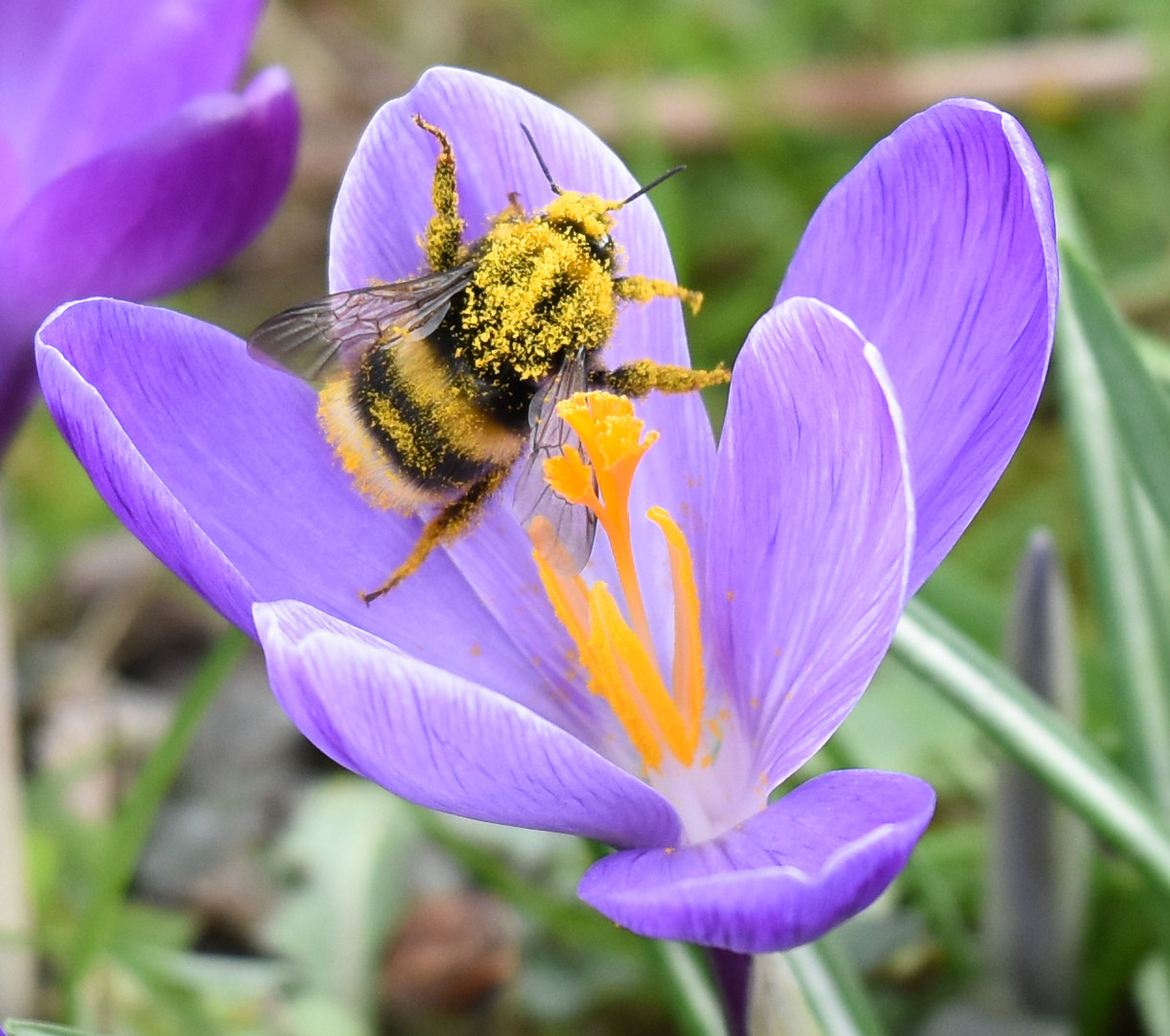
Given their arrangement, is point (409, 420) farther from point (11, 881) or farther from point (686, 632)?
point (11, 881)

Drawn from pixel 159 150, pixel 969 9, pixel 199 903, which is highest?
pixel 159 150

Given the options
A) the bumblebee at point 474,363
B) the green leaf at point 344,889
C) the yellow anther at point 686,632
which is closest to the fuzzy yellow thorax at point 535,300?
the bumblebee at point 474,363

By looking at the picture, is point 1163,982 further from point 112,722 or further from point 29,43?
point 112,722

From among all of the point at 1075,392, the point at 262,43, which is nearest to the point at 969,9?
the point at 262,43

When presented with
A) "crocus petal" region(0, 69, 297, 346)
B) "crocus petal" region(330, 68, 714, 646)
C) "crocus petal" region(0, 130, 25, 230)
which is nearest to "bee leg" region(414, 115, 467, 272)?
"crocus petal" region(330, 68, 714, 646)

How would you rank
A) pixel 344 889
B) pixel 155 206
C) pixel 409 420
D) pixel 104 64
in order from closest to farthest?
pixel 409 420
pixel 155 206
pixel 104 64
pixel 344 889

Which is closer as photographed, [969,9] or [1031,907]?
[1031,907]

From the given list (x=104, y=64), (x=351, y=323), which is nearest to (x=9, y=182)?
(x=104, y=64)
